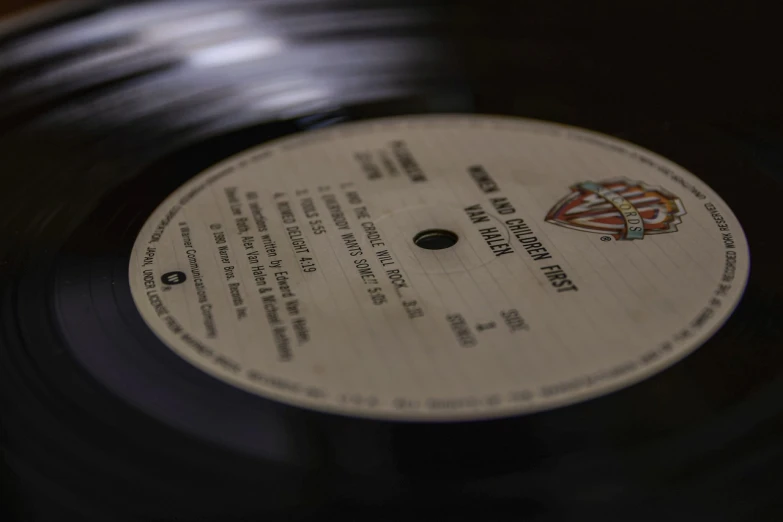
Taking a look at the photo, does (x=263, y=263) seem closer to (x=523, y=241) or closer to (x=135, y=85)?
(x=523, y=241)

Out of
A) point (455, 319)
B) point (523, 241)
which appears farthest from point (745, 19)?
point (455, 319)

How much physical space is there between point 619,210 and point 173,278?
322mm

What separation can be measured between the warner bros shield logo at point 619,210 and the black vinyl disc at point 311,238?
0.07 feet

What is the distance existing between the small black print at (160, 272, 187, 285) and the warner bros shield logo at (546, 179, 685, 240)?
26cm

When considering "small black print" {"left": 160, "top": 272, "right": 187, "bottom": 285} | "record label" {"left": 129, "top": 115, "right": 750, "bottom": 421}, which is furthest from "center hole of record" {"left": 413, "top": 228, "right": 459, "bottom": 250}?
"small black print" {"left": 160, "top": 272, "right": 187, "bottom": 285}

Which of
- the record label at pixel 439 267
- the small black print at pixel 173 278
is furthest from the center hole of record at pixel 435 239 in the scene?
the small black print at pixel 173 278

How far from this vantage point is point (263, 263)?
63 centimetres

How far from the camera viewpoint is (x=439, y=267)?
2.04ft

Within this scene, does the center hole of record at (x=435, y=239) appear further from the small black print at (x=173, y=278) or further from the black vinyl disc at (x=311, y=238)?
the small black print at (x=173, y=278)

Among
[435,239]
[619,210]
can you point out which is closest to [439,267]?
[435,239]

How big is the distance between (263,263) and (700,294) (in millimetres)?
288

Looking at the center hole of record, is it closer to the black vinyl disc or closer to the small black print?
the black vinyl disc

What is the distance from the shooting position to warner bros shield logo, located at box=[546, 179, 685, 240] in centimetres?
65

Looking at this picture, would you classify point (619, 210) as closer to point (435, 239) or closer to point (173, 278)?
point (435, 239)
